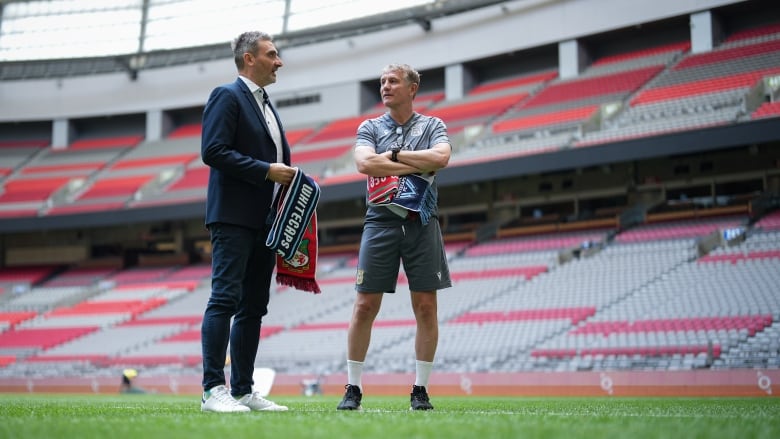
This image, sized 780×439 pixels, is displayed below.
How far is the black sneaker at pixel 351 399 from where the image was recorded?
437 cm

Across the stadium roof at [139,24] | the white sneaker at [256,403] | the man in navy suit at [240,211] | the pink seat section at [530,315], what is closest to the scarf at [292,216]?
the man in navy suit at [240,211]

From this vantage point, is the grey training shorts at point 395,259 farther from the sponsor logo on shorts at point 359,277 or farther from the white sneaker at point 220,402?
the white sneaker at point 220,402

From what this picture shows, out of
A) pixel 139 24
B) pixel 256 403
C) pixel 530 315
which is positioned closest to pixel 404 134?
pixel 256 403

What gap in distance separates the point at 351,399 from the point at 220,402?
0.79 metres

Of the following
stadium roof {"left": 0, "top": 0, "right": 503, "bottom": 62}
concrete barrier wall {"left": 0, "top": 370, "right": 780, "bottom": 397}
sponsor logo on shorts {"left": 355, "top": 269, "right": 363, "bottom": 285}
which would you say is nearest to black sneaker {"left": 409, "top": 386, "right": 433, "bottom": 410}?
sponsor logo on shorts {"left": 355, "top": 269, "right": 363, "bottom": 285}

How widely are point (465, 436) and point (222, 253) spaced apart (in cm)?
209

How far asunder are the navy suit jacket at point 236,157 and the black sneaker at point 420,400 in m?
1.24

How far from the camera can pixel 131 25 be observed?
3406cm

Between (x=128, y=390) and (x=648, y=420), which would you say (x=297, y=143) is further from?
(x=648, y=420)

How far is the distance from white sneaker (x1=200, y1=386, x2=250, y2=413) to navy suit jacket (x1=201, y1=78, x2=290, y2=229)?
0.85 m

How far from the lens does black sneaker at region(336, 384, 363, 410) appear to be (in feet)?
14.3

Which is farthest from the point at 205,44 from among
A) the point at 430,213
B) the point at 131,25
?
the point at 430,213

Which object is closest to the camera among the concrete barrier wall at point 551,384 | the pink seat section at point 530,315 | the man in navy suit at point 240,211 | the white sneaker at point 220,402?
the white sneaker at point 220,402

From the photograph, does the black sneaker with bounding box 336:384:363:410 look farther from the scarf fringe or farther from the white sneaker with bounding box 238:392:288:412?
the scarf fringe
